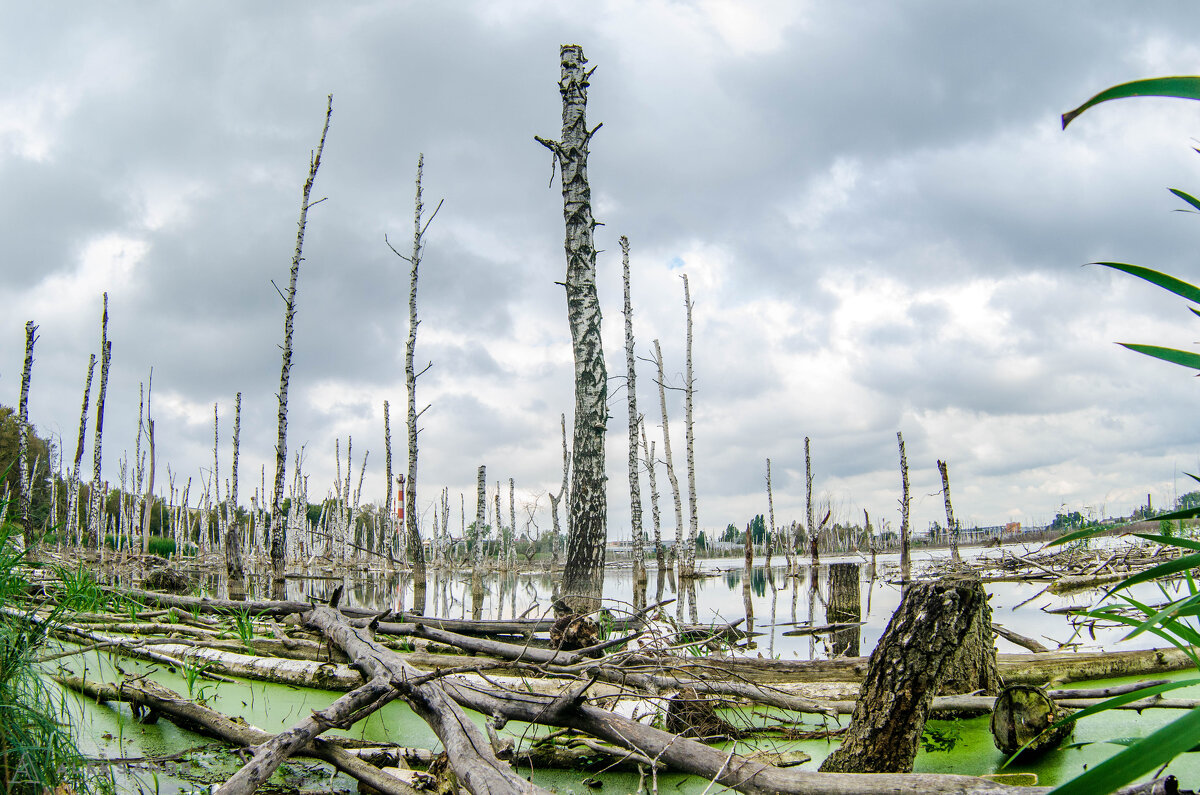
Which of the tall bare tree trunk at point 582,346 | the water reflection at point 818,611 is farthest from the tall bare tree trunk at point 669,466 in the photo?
the tall bare tree trunk at point 582,346

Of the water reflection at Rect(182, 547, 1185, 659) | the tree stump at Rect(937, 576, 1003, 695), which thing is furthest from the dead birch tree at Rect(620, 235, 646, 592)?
the tree stump at Rect(937, 576, 1003, 695)

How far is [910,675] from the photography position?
303 centimetres

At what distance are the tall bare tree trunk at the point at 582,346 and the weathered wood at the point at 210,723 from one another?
4.08 metres

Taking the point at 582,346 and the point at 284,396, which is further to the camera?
the point at 284,396

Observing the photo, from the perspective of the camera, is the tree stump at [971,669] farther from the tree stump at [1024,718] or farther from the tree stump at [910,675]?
the tree stump at [910,675]

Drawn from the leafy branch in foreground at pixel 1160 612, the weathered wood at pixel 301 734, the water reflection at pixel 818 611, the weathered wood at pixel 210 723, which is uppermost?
the leafy branch in foreground at pixel 1160 612

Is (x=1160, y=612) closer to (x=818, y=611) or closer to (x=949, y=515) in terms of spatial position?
(x=818, y=611)

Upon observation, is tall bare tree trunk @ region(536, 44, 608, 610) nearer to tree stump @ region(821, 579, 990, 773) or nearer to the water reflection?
the water reflection

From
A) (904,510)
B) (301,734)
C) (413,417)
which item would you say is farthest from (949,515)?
(301,734)

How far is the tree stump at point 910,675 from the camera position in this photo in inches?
118

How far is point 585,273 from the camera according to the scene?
8.75 metres

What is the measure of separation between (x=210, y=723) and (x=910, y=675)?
3.50 m

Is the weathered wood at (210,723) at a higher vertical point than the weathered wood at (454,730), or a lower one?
lower

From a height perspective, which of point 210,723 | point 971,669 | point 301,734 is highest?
point 301,734
